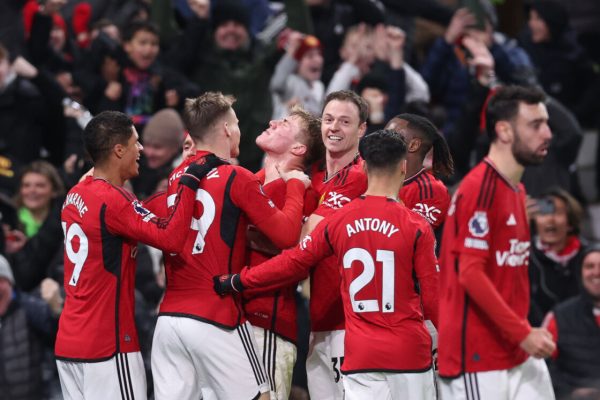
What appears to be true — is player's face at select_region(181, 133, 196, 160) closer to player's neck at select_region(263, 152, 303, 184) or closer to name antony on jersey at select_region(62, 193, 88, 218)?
player's neck at select_region(263, 152, 303, 184)

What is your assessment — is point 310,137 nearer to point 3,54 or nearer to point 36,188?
point 36,188

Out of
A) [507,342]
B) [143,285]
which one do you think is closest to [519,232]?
[507,342]

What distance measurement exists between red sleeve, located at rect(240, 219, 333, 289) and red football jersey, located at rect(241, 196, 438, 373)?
0.05 meters

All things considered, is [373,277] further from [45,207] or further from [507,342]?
[45,207]

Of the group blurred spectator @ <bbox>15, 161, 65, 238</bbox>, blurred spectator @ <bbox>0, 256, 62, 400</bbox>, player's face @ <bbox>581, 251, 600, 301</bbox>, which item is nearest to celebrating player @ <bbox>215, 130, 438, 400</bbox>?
player's face @ <bbox>581, 251, 600, 301</bbox>

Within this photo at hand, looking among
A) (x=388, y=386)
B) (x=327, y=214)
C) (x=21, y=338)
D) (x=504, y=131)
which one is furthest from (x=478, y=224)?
(x=21, y=338)

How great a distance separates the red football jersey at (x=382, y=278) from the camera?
6.13 metres

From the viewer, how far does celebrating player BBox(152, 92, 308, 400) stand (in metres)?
6.54

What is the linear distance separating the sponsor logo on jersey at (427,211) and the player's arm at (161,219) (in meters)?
1.25

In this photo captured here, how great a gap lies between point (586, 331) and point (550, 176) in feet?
8.18

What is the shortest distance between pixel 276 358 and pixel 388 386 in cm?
96

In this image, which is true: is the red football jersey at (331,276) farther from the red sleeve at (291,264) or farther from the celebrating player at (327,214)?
the red sleeve at (291,264)

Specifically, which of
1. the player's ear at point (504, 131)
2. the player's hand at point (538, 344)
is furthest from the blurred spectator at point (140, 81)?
the player's hand at point (538, 344)

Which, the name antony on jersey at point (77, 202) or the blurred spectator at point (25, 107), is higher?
the blurred spectator at point (25, 107)
